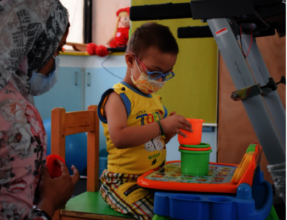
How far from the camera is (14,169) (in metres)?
0.50

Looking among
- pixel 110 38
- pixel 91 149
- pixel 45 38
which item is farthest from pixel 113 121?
pixel 110 38

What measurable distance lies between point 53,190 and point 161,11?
630 mm

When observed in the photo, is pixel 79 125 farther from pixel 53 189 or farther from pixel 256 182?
pixel 256 182

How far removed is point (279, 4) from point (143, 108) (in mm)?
526

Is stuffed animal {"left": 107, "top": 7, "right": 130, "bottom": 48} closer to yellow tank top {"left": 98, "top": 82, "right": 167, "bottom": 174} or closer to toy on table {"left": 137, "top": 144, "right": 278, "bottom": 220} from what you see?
yellow tank top {"left": 98, "top": 82, "right": 167, "bottom": 174}

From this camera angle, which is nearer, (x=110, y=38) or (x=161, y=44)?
(x=161, y=44)

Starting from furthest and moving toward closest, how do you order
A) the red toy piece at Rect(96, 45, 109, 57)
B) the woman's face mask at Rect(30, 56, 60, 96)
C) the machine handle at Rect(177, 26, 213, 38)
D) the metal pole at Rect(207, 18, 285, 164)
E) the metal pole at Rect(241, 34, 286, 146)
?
the red toy piece at Rect(96, 45, 109, 57) < the machine handle at Rect(177, 26, 213, 38) < the metal pole at Rect(241, 34, 286, 146) < the metal pole at Rect(207, 18, 285, 164) < the woman's face mask at Rect(30, 56, 60, 96)

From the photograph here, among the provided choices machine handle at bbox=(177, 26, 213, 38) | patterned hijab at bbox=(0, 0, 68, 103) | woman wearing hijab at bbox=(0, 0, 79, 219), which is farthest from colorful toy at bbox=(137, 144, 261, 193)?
machine handle at bbox=(177, 26, 213, 38)

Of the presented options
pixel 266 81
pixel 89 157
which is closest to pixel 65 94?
pixel 89 157

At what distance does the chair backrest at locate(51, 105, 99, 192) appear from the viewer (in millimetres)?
1024

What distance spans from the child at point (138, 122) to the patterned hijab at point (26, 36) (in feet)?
1.31

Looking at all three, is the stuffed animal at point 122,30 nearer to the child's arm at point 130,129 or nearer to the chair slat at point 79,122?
the chair slat at point 79,122

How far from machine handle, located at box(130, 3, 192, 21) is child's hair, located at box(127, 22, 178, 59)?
0.10 m

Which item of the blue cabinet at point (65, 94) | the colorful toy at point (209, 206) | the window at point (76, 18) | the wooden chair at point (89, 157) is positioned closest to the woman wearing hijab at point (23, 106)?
the colorful toy at point (209, 206)
